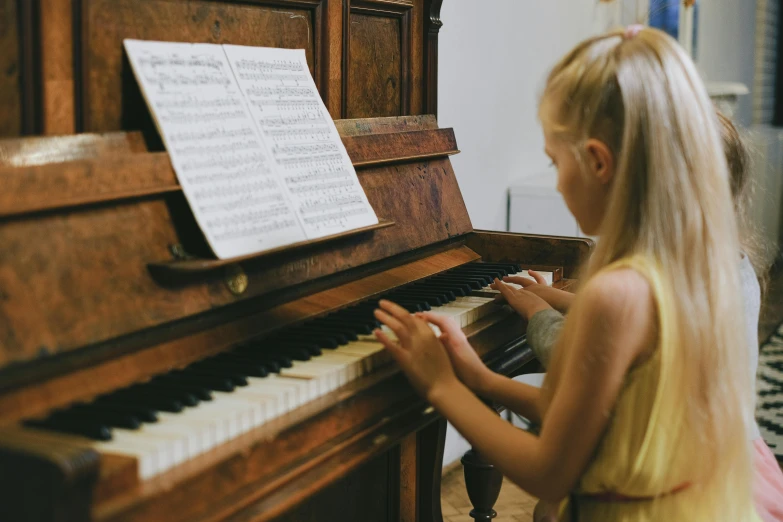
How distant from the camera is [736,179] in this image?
1.84 meters

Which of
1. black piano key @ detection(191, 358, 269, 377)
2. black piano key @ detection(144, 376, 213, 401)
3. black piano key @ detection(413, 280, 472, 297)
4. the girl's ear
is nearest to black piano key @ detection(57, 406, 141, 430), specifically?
black piano key @ detection(144, 376, 213, 401)

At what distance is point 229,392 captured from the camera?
1.28 meters

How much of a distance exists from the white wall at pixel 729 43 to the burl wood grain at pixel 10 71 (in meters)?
5.51

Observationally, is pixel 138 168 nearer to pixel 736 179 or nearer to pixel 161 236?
pixel 161 236

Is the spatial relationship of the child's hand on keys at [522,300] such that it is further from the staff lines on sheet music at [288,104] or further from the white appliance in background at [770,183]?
the white appliance in background at [770,183]

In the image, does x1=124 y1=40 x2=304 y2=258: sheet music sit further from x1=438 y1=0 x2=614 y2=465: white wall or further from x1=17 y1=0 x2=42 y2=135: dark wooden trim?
x1=438 y1=0 x2=614 y2=465: white wall

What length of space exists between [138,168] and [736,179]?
1.14 metres

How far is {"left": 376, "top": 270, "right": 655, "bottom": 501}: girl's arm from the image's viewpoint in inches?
51.0

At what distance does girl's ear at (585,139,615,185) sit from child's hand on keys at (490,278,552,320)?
453 millimetres

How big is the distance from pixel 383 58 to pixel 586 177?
3.21 ft

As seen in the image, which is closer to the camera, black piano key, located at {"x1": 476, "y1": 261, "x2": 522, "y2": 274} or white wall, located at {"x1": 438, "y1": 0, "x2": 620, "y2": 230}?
black piano key, located at {"x1": 476, "y1": 261, "x2": 522, "y2": 274}

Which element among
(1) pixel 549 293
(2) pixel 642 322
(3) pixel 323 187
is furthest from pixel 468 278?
(2) pixel 642 322

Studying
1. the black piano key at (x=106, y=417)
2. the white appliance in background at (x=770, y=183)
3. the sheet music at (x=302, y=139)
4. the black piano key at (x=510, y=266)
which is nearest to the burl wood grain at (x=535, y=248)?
the black piano key at (x=510, y=266)

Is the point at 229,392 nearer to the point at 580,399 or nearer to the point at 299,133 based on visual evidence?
the point at 580,399
